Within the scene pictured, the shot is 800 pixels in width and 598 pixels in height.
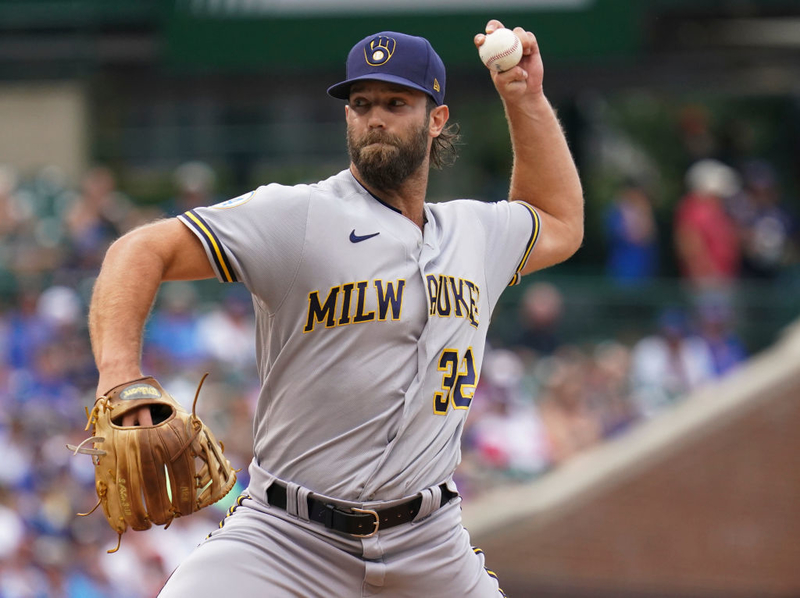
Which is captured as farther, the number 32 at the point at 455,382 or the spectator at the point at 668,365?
the spectator at the point at 668,365

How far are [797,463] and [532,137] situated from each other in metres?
6.53

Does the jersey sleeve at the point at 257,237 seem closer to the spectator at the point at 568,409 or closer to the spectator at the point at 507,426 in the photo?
the spectator at the point at 507,426

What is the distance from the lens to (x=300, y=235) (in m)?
3.26

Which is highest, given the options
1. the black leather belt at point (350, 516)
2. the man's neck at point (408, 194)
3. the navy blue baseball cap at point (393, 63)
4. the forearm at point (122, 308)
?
the navy blue baseball cap at point (393, 63)

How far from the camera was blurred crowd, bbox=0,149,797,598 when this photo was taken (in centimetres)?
818

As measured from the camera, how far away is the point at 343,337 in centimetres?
329

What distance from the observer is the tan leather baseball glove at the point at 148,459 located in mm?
2932

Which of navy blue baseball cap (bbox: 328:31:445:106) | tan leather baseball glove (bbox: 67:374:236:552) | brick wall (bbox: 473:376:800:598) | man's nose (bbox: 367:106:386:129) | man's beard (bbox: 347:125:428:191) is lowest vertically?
brick wall (bbox: 473:376:800:598)

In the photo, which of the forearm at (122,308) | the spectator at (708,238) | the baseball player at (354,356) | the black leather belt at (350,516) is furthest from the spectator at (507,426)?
the forearm at (122,308)

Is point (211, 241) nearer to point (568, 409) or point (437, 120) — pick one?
point (437, 120)

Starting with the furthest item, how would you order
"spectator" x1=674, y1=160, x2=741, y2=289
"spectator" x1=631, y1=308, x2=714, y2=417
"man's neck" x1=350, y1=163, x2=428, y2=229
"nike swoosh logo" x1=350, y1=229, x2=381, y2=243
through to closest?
"spectator" x1=674, y1=160, x2=741, y2=289, "spectator" x1=631, y1=308, x2=714, y2=417, "man's neck" x1=350, y1=163, x2=428, y2=229, "nike swoosh logo" x1=350, y1=229, x2=381, y2=243

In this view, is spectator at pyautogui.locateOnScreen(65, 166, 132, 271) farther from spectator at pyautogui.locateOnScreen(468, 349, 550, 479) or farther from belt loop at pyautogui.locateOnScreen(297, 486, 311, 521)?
belt loop at pyautogui.locateOnScreen(297, 486, 311, 521)

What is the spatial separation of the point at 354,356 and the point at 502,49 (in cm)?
117

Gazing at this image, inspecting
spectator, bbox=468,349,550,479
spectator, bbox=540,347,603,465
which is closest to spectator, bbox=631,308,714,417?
spectator, bbox=540,347,603,465
